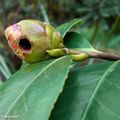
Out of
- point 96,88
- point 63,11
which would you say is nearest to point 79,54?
point 96,88

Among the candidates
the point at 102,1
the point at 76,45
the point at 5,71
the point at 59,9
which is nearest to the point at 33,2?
the point at 59,9

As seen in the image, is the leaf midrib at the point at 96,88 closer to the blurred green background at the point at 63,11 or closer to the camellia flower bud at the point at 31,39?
the camellia flower bud at the point at 31,39

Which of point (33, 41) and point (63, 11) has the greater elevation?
point (33, 41)

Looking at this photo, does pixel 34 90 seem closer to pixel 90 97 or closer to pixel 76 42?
pixel 90 97

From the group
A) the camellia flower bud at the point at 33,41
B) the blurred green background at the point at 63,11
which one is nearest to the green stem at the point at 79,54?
the camellia flower bud at the point at 33,41

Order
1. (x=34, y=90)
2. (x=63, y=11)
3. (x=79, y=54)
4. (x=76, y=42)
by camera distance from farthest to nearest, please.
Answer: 1. (x=63, y=11)
2. (x=76, y=42)
3. (x=79, y=54)
4. (x=34, y=90)

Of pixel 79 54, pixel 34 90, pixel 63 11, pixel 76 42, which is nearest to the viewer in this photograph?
pixel 34 90
